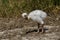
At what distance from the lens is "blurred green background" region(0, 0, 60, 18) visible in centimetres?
642

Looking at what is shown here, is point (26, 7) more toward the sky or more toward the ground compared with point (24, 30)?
more toward the sky

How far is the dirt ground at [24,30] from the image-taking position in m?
5.07

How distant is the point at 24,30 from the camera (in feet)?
17.8

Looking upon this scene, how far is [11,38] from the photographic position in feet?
16.7

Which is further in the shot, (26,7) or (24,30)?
(26,7)

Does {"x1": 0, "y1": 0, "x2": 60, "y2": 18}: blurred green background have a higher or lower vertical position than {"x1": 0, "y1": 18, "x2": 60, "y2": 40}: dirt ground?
higher

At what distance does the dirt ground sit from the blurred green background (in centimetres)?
29

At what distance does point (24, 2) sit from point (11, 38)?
164 cm

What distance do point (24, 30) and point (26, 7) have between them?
3.90 feet

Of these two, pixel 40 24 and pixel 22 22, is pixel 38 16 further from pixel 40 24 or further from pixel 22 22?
pixel 22 22

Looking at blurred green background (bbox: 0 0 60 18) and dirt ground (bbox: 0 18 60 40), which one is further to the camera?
blurred green background (bbox: 0 0 60 18)

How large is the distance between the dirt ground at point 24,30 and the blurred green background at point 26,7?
0.29 metres

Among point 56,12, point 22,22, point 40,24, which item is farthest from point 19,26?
point 56,12

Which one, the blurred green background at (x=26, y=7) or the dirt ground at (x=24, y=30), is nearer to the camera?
the dirt ground at (x=24, y=30)
